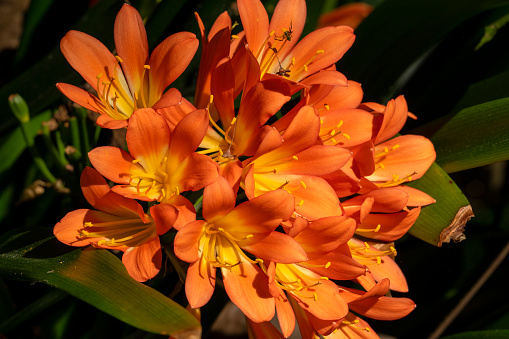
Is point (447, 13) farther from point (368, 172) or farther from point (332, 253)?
point (332, 253)

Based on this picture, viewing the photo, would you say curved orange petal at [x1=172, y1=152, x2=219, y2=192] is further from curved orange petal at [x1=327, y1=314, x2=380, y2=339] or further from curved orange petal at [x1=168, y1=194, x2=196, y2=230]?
curved orange petal at [x1=327, y1=314, x2=380, y2=339]

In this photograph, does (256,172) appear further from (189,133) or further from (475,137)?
(475,137)

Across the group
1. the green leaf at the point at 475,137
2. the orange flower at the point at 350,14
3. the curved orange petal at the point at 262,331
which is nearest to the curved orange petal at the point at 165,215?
the curved orange petal at the point at 262,331

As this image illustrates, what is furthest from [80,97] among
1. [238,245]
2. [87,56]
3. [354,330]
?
[354,330]

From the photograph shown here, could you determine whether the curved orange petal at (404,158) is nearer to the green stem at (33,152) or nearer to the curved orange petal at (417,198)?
the curved orange petal at (417,198)

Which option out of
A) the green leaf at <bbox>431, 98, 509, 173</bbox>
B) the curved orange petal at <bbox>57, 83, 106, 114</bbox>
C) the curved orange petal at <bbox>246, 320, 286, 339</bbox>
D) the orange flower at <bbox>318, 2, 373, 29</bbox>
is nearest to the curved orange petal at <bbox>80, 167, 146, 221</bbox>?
the curved orange petal at <bbox>57, 83, 106, 114</bbox>

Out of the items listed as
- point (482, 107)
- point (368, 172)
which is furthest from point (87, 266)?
point (482, 107)

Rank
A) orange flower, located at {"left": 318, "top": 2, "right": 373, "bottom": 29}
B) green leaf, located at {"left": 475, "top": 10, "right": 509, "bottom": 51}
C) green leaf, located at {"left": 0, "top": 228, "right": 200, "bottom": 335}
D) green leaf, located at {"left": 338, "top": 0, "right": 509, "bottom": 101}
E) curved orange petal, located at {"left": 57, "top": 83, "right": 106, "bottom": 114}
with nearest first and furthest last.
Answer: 1. green leaf, located at {"left": 0, "top": 228, "right": 200, "bottom": 335}
2. curved orange petal, located at {"left": 57, "top": 83, "right": 106, "bottom": 114}
3. green leaf, located at {"left": 338, "top": 0, "right": 509, "bottom": 101}
4. green leaf, located at {"left": 475, "top": 10, "right": 509, "bottom": 51}
5. orange flower, located at {"left": 318, "top": 2, "right": 373, "bottom": 29}
